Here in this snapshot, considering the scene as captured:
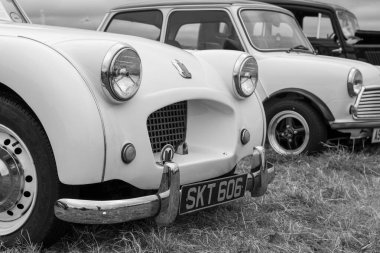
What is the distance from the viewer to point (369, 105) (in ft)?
16.8

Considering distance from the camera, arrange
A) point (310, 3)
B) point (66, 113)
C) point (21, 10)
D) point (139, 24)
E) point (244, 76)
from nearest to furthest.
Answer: point (66, 113) → point (244, 76) → point (21, 10) → point (139, 24) → point (310, 3)

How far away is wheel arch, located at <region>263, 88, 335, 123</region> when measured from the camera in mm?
5066

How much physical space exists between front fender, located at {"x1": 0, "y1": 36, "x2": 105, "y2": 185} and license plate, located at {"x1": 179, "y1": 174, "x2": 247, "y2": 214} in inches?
17.4

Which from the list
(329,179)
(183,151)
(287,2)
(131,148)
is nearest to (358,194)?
(329,179)

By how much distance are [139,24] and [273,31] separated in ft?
4.95

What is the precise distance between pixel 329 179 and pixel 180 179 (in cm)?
188

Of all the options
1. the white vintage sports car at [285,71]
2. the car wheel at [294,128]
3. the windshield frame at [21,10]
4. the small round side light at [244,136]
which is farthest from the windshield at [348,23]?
the windshield frame at [21,10]

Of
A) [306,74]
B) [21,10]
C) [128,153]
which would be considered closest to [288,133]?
[306,74]

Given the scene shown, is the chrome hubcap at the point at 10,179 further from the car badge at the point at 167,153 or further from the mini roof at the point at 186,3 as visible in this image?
the mini roof at the point at 186,3

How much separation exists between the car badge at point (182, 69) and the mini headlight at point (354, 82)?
2.68 m

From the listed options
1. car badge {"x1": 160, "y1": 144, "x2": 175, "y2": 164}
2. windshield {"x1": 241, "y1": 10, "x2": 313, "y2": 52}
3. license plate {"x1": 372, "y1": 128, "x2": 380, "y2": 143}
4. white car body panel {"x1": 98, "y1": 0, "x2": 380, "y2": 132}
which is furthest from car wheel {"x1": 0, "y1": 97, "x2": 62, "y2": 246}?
license plate {"x1": 372, "y1": 128, "x2": 380, "y2": 143}

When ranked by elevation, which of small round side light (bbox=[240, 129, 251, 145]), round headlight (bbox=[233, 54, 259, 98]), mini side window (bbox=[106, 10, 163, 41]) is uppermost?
mini side window (bbox=[106, 10, 163, 41])

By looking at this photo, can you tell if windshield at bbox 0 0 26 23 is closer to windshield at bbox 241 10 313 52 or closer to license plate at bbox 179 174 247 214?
license plate at bbox 179 174 247 214

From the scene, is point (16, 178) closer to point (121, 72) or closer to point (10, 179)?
point (10, 179)
